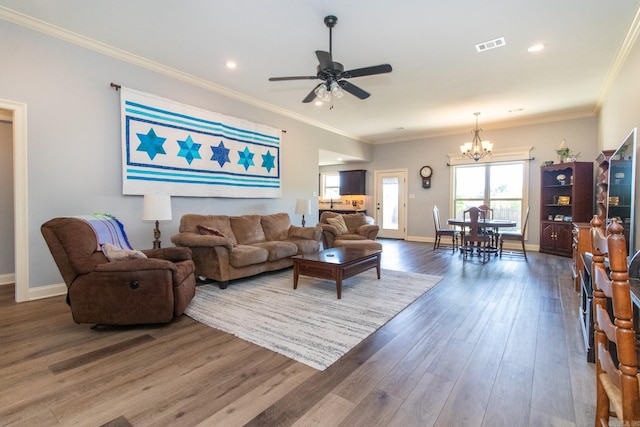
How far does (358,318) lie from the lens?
282 centimetres

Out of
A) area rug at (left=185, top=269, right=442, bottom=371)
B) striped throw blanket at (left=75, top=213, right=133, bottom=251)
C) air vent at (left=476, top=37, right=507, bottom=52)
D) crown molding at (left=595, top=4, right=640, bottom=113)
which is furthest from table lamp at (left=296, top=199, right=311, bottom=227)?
crown molding at (left=595, top=4, right=640, bottom=113)

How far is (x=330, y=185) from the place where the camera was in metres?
10.5

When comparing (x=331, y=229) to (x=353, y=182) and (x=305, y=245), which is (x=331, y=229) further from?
(x=353, y=182)

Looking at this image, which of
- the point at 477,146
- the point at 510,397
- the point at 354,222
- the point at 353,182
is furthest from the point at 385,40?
the point at 353,182

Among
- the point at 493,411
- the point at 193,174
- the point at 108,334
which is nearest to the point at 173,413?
the point at 108,334

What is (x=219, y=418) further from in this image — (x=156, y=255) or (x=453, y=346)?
(x=156, y=255)

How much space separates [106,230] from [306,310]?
2.05m

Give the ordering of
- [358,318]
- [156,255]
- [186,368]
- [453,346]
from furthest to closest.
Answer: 1. [156,255]
2. [358,318]
3. [453,346]
4. [186,368]

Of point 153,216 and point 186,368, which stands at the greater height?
point 153,216

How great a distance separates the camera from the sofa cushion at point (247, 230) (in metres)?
4.63

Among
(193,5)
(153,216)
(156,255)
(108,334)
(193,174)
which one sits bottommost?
(108,334)

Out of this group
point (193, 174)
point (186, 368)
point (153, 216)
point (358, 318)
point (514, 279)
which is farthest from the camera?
point (193, 174)

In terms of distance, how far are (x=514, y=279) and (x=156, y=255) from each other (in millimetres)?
4612

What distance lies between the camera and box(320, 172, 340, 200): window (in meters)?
10.2
